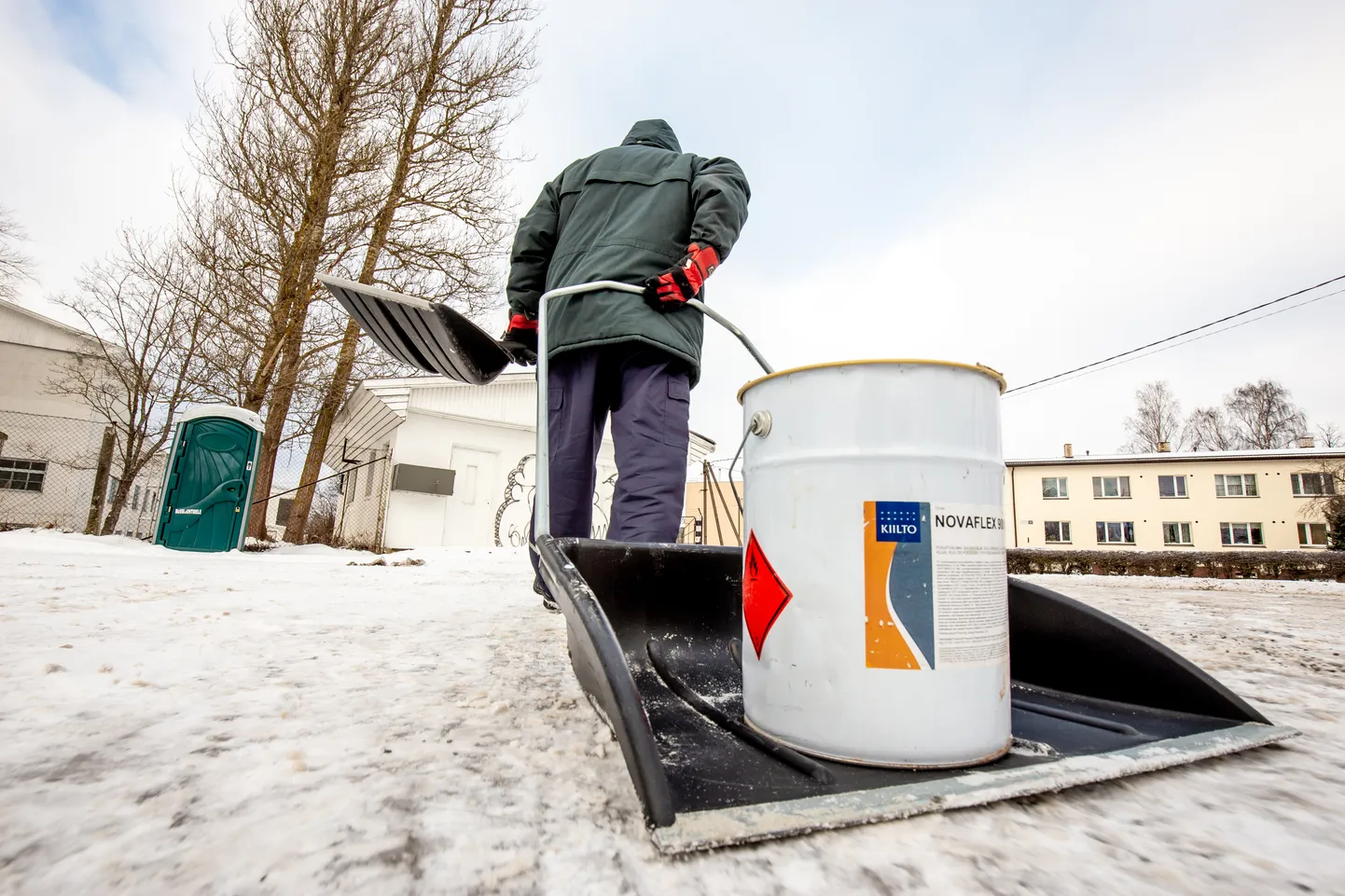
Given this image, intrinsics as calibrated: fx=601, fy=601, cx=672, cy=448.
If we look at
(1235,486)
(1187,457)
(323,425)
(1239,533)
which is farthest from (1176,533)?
(323,425)

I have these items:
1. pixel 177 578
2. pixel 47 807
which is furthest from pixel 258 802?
pixel 177 578

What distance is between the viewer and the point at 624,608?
1.34 m

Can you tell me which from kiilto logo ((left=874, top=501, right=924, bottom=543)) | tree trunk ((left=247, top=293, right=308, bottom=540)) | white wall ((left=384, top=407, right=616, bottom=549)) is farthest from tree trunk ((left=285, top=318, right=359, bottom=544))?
kiilto logo ((left=874, top=501, right=924, bottom=543))

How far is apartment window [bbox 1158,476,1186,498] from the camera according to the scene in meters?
23.5

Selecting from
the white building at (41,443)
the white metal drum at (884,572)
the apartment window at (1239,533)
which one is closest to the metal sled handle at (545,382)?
the white metal drum at (884,572)

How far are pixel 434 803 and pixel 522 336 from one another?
180cm

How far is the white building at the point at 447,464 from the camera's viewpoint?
9914mm

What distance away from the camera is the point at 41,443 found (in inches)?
585

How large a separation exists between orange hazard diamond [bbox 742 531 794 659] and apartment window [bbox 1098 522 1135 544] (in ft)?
93.9

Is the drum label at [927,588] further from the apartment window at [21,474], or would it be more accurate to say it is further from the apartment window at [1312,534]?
the apartment window at [1312,534]

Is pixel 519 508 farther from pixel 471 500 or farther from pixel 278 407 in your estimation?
pixel 278 407

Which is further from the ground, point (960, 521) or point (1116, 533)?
point (1116, 533)

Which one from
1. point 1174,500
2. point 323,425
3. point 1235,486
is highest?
point 1235,486

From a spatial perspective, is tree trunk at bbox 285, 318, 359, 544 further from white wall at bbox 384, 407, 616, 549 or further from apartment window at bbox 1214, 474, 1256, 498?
apartment window at bbox 1214, 474, 1256, 498
